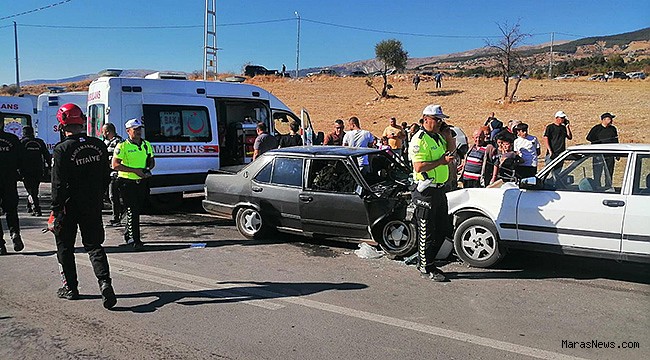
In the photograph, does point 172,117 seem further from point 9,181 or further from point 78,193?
point 78,193

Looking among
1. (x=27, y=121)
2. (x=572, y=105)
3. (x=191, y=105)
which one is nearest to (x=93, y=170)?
(x=191, y=105)

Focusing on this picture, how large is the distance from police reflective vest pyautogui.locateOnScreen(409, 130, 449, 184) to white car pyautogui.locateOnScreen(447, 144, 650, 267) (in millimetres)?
783

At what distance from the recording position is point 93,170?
499cm

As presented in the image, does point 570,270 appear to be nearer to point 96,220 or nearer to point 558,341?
point 558,341

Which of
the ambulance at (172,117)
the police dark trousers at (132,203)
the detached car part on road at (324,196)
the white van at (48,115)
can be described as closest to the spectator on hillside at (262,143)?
the ambulance at (172,117)

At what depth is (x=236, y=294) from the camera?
5.39 meters

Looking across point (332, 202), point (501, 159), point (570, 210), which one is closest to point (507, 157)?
point (501, 159)

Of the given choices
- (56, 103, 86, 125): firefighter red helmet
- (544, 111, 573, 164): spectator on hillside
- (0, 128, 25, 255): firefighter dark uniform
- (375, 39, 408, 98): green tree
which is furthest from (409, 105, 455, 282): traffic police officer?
(375, 39, 408, 98): green tree

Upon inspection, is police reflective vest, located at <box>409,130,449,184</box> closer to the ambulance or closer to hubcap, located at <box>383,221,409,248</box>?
hubcap, located at <box>383,221,409,248</box>

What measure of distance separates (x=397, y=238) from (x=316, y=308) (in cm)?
207

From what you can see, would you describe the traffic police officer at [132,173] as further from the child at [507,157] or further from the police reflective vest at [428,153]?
the child at [507,157]

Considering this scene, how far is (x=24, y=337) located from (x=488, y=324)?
385cm

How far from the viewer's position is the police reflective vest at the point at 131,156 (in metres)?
7.30

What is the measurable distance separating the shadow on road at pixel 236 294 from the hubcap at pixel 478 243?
150 cm
